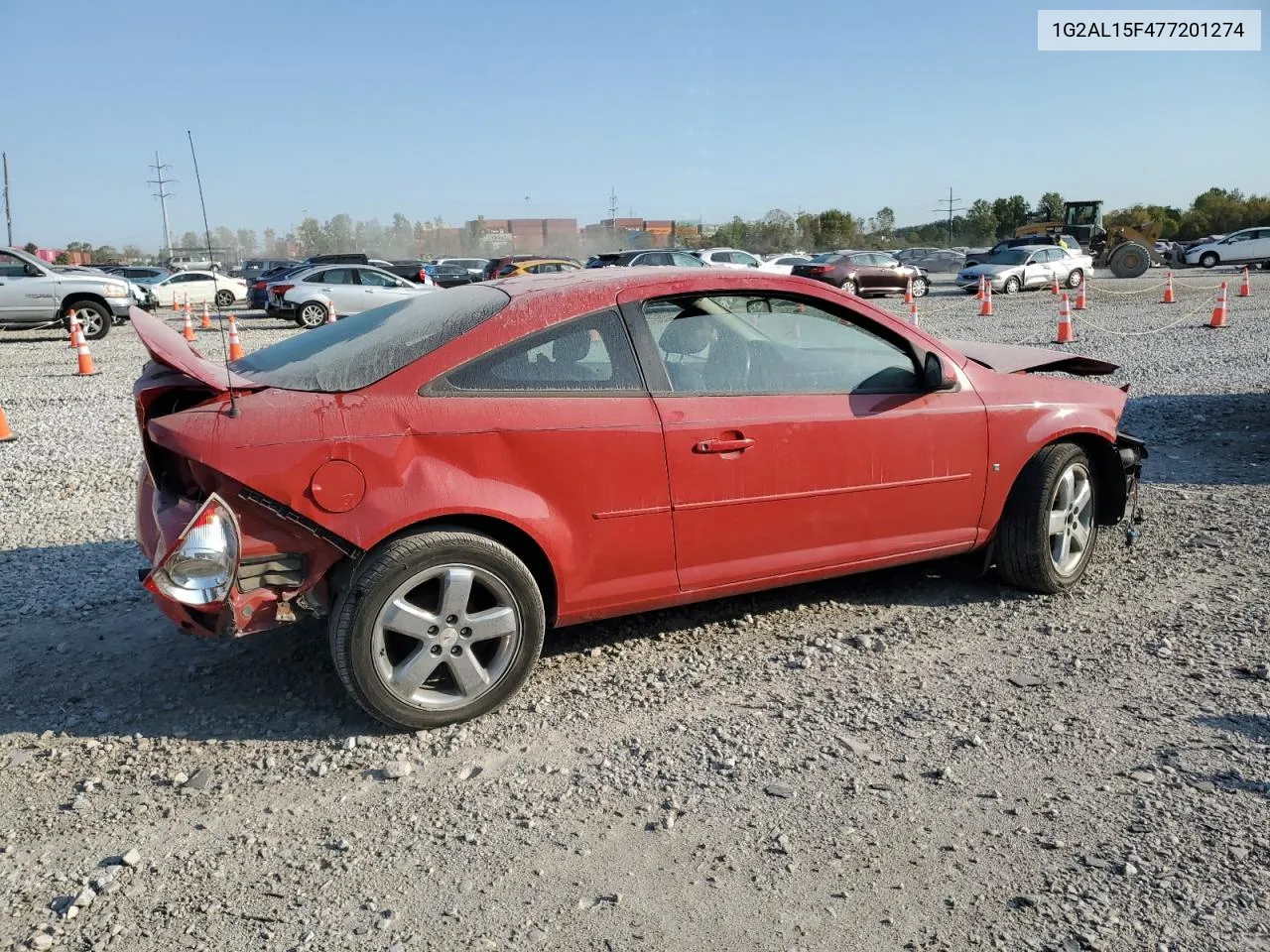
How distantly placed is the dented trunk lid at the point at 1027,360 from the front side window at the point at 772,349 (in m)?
0.68

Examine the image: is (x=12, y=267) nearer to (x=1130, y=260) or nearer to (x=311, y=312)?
(x=311, y=312)

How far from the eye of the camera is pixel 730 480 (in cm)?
401

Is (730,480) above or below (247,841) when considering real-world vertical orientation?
above

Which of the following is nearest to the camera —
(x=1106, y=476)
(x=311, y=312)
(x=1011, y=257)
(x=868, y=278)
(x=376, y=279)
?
(x=1106, y=476)

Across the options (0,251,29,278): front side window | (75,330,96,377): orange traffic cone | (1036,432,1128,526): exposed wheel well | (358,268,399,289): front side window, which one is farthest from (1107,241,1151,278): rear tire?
(1036,432,1128,526): exposed wheel well

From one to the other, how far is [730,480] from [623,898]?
1.73 m

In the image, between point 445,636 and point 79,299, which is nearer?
point 445,636

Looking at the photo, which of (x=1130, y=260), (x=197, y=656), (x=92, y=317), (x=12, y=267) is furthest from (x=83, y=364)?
(x=1130, y=260)

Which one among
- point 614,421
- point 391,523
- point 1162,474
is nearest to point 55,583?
point 391,523

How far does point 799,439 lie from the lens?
13.6ft

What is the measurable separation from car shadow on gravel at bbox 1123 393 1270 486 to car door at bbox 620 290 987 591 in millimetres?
3278

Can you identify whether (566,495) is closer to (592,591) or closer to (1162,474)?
(592,591)

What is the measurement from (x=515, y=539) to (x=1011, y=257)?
3096cm

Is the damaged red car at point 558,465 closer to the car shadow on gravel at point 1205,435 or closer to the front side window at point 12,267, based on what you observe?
the car shadow on gravel at point 1205,435
